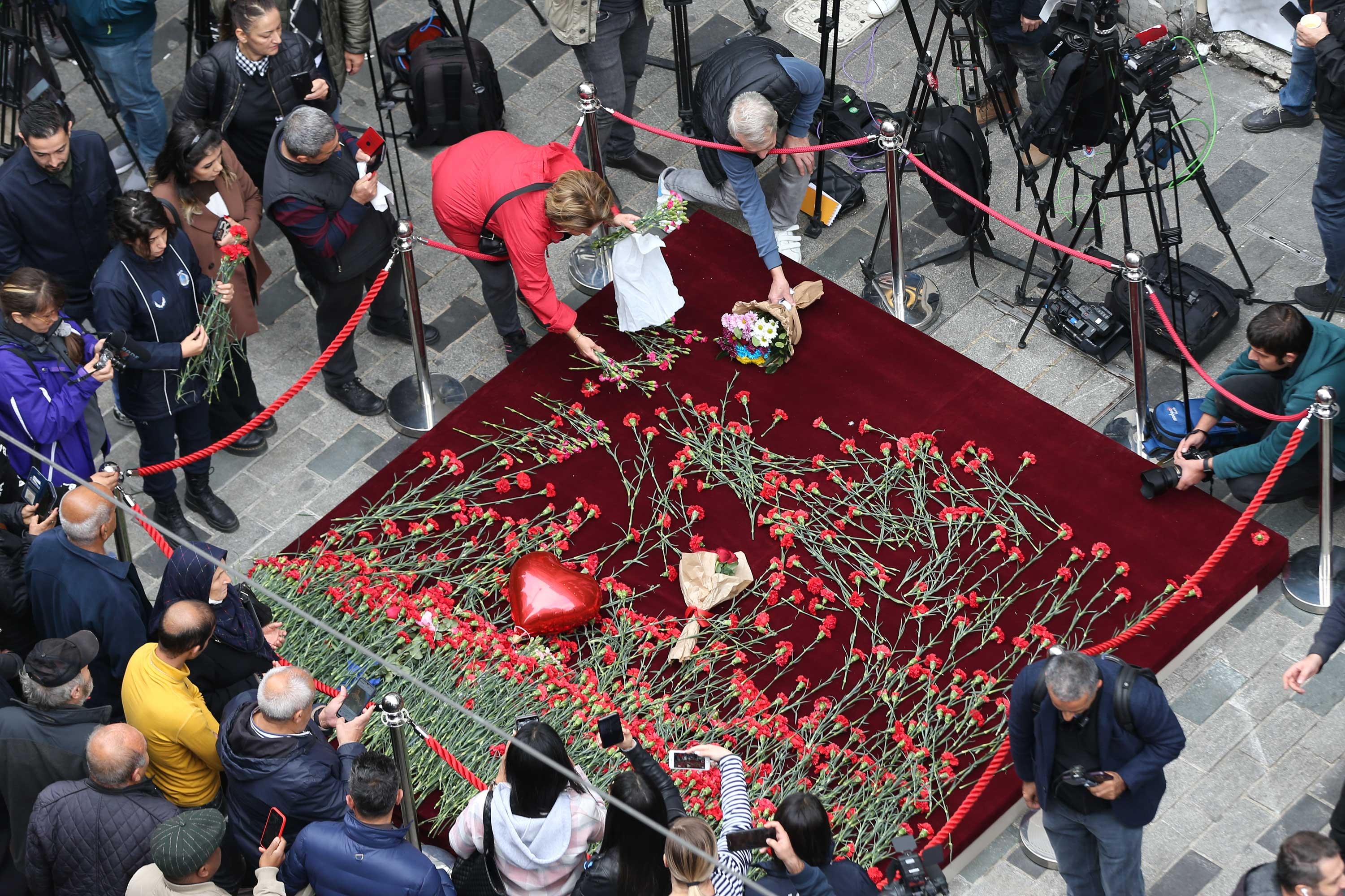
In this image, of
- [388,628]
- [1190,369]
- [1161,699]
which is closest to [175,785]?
[388,628]

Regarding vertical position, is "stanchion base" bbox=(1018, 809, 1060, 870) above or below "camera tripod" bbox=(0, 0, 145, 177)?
below

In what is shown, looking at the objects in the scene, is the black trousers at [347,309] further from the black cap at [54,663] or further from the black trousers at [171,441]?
the black cap at [54,663]

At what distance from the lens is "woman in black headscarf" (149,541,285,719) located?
562 centimetres

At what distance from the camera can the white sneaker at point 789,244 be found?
794 centimetres

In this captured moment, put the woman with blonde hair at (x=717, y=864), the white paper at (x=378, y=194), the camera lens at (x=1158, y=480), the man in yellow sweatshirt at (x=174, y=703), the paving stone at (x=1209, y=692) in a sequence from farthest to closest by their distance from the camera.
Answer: the white paper at (x=378, y=194), the camera lens at (x=1158, y=480), the paving stone at (x=1209, y=692), the man in yellow sweatshirt at (x=174, y=703), the woman with blonde hair at (x=717, y=864)

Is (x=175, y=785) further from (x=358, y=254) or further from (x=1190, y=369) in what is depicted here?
(x=1190, y=369)

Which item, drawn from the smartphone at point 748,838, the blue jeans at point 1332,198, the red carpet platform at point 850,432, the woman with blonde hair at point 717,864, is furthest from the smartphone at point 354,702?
the blue jeans at point 1332,198

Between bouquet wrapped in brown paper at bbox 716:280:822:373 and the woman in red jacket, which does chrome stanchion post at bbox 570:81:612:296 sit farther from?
bouquet wrapped in brown paper at bbox 716:280:822:373

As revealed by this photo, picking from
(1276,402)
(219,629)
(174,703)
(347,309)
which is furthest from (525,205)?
(1276,402)

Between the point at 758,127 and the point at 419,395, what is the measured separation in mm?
2019

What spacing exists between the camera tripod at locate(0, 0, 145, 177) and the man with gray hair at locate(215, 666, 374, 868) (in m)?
4.00

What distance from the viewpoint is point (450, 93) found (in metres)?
8.39

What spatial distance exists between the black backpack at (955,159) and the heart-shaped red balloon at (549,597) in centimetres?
248

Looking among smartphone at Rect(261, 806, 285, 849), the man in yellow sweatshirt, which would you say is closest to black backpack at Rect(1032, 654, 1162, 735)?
smartphone at Rect(261, 806, 285, 849)
